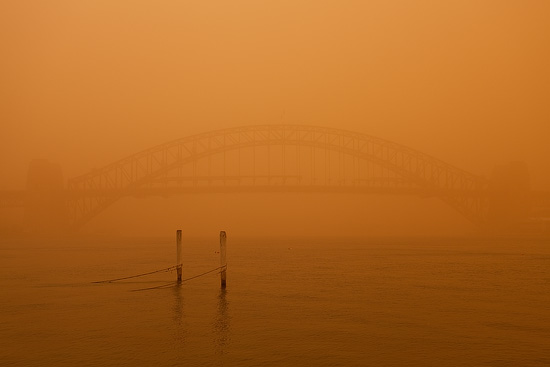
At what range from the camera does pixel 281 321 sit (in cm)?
1172

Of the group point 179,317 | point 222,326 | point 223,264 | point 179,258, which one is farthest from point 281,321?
point 179,258

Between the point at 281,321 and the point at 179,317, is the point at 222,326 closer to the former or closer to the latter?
the point at 281,321

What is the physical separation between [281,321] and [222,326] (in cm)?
115

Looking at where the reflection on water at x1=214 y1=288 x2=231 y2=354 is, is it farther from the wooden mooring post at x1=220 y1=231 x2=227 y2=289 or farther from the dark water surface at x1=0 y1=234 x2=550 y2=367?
the wooden mooring post at x1=220 y1=231 x2=227 y2=289

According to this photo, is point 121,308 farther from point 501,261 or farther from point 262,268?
point 501,261

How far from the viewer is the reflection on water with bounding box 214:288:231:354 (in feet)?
32.0

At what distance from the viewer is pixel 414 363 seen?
8531mm

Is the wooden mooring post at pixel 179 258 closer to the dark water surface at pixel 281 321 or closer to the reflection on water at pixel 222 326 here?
the dark water surface at pixel 281 321

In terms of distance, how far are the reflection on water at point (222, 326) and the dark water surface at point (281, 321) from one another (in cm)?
2

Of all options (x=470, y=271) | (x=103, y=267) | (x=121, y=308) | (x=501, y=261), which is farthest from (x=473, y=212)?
(x=121, y=308)

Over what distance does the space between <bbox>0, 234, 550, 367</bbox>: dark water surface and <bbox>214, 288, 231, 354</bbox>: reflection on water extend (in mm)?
23

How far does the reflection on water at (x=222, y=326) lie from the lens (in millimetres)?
9758

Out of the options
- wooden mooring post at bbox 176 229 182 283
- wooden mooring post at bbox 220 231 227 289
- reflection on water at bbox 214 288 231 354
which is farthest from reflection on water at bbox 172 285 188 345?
wooden mooring post at bbox 176 229 182 283

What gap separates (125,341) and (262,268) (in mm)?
14533
